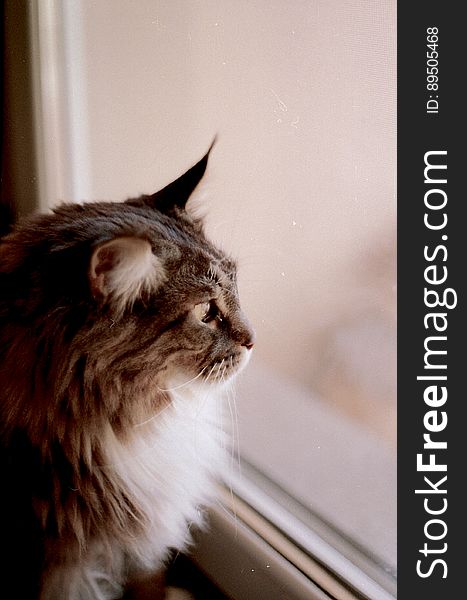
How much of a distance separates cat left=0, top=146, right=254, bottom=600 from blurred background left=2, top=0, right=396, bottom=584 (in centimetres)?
20

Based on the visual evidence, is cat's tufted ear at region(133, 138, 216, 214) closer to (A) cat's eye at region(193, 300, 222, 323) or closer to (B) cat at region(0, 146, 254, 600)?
(B) cat at region(0, 146, 254, 600)

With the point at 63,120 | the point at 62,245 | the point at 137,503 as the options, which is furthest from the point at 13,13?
the point at 137,503

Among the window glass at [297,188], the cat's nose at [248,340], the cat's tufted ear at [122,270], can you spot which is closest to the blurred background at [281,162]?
the window glass at [297,188]

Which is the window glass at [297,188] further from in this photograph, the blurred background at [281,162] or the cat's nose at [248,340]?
the cat's nose at [248,340]

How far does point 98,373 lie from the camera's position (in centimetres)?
78

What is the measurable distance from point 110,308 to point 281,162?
0.52 m

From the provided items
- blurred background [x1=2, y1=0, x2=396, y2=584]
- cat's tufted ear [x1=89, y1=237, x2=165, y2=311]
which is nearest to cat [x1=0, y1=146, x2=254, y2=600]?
cat's tufted ear [x1=89, y1=237, x2=165, y2=311]

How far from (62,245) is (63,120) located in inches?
32.3

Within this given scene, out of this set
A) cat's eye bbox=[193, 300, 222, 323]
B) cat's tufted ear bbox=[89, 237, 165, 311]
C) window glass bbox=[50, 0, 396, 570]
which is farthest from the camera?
window glass bbox=[50, 0, 396, 570]

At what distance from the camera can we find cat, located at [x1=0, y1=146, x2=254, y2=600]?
29.7 inches

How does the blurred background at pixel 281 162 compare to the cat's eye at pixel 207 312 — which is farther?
the blurred background at pixel 281 162

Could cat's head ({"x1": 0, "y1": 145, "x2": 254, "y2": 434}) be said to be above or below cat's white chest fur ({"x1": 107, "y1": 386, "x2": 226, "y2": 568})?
above

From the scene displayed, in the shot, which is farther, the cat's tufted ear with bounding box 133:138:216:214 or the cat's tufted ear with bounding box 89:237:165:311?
the cat's tufted ear with bounding box 133:138:216:214

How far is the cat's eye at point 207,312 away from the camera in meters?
0.84
